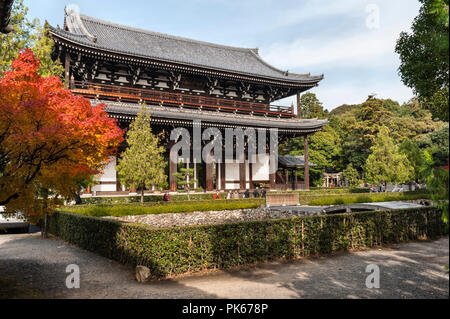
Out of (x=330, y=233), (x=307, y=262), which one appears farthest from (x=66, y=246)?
(x=330, y=233)

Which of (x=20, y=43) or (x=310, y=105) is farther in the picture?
(x=310, y=105)

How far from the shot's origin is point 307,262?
352 inches

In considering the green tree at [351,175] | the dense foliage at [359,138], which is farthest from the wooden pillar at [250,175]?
the green tree at [351,175]

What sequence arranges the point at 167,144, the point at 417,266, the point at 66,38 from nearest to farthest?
1. the point at 417,266
2. the point at 66,38
3. the point at 167,144

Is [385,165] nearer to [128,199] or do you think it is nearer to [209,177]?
[209,177]

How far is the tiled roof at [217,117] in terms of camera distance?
2175 centimetres

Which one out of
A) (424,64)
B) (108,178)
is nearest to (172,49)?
(108,178)

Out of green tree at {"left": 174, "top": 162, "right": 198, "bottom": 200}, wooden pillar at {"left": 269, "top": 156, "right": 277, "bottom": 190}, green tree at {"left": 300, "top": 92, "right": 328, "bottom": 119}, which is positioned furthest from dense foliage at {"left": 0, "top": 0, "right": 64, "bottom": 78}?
green tree at {"left": 300, "top": 92, "right": 328, "bottom": 119}

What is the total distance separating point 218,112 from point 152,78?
6.26 m

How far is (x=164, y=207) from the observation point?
17.3 meters

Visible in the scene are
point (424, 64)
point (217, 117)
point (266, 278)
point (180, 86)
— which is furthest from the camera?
point (180, 86)

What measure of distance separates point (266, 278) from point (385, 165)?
1044 inches

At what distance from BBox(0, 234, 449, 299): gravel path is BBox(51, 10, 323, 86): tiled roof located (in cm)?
1722
